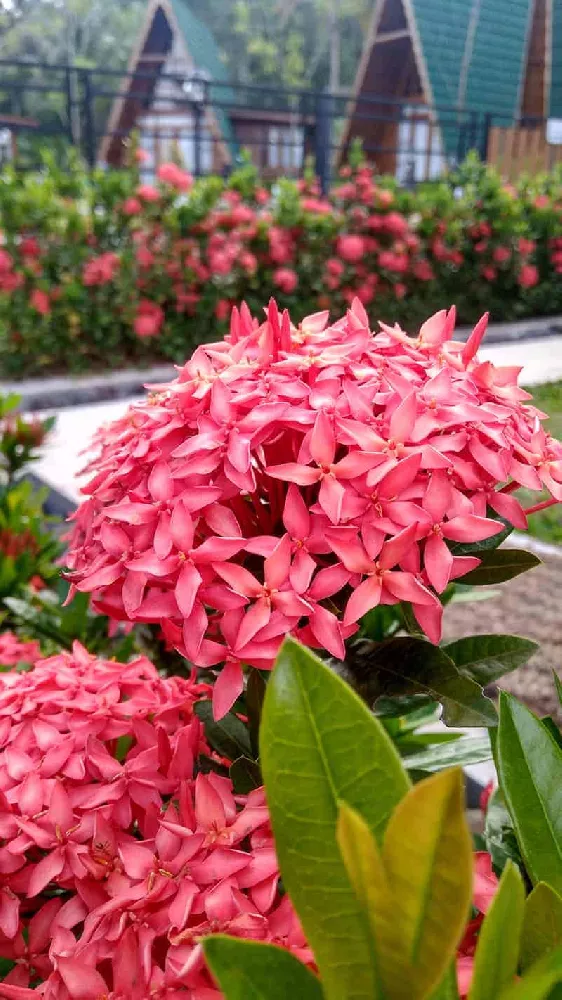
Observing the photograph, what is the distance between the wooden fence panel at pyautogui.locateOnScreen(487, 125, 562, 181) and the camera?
11688 millimetres

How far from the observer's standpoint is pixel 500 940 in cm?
45

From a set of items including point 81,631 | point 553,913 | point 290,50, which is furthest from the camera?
point 290,50

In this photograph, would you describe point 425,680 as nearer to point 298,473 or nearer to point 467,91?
point 298,473

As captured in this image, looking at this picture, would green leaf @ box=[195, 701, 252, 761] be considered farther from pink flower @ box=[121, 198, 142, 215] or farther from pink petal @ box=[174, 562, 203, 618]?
pink flower @ box=[121, 198, 142, 215]

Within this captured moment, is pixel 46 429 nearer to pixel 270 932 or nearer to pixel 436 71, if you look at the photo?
pixel 270 932

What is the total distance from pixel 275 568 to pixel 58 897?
0.40 metres

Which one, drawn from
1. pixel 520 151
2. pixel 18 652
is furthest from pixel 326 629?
pixel 520 151

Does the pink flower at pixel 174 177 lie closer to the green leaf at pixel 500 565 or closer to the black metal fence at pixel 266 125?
the black metal fence at pixel 266 125

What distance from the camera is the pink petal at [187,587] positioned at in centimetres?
76

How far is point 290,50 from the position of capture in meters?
43.0

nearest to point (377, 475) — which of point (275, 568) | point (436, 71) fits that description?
point (275, 568)

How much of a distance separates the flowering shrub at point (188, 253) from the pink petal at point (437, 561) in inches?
232

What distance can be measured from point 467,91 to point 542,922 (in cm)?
1251

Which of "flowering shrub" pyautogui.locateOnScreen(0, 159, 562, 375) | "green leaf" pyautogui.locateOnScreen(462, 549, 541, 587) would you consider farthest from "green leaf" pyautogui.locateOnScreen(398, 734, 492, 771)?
"flowering shrub" pyautogui.locateOnScreen(0, 159, 562, 375)
